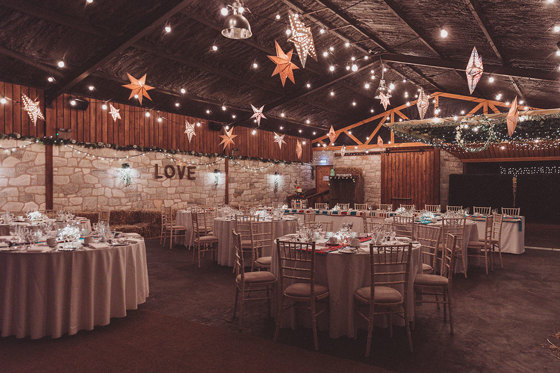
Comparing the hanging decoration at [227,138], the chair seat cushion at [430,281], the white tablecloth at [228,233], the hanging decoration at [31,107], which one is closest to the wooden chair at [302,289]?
the chair seat cushion at [430,281]

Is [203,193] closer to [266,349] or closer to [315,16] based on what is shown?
[315,16]

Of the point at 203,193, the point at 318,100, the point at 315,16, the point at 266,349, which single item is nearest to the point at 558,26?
the point at 315,16

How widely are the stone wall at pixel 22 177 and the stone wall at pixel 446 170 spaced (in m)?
13.6

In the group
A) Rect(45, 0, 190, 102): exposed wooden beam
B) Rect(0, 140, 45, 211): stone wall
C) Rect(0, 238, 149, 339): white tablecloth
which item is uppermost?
Rect(45, 0, 190, 102): exposed wooden beam

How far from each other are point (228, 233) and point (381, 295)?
415cm

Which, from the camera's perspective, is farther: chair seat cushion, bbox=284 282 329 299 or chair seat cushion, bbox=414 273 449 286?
chair seat cushion, bbox=414 273 449 286

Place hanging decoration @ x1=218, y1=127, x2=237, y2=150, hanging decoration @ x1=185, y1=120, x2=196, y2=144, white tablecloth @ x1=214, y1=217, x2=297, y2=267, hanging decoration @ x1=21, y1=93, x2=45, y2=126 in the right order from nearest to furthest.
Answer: white tablecloth @ x1=214, y1=217, x2=297, y2=267 < hanging decoration @ x1=21, y1=93, x2=45, y2=126 < hanging decoration @ x1=185, y1=120, x2=196, y2=144 < hanging decoration @ x1=218, y1=127, x2=237, y2=150

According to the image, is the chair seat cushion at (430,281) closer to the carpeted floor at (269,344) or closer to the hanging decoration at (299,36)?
the carpeted floor at (269,344)

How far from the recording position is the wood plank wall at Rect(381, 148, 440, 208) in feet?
47.1

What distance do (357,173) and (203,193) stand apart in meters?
6.98

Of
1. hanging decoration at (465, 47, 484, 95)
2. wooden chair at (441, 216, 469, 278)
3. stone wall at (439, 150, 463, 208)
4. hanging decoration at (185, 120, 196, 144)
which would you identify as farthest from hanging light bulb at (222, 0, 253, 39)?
stone wall at (439, 150, 463, 208)

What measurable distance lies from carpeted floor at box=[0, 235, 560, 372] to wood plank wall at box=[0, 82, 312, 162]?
21.7ft

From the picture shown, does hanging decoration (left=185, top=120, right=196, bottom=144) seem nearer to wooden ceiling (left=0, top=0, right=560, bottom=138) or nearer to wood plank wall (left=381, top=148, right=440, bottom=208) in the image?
wooden ceiling (left=0, top=0, right=560, bottom=138)

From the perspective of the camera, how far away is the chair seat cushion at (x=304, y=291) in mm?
3526
